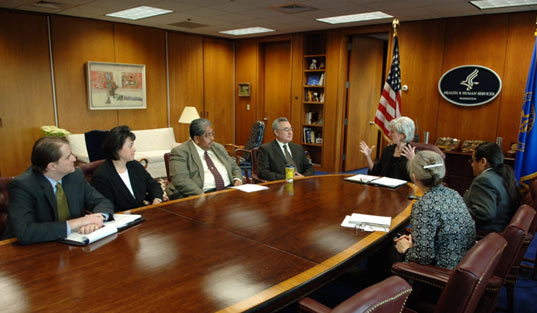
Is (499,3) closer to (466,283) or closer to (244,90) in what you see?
(466,283)

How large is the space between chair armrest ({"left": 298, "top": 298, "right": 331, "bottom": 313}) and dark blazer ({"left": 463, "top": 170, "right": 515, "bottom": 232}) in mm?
1724

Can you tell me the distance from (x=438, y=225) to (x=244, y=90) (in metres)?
7.45

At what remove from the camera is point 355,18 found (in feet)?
21.2

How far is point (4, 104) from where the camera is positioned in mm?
6047

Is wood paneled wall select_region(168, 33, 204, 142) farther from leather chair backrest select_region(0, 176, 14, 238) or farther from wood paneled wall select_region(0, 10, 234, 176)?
leather chair backrest select_region(0, 176, 14, 238)

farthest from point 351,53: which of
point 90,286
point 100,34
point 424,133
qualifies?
point 90,286

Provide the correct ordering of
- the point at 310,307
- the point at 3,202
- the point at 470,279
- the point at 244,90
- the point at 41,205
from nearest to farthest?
1. the point at 470,279
2. the point at 310,307
3. the point at 41,205
4. the point at 3,202
5. the point at 244,90

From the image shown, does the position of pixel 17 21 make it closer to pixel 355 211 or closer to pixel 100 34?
Result: pixel 100 34

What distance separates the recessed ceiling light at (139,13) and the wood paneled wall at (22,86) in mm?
1207

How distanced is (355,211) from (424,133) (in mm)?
4212

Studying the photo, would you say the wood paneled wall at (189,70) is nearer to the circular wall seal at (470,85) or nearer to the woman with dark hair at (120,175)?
the circular wall seal at (470,85)

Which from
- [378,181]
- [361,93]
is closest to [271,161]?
[378,181]

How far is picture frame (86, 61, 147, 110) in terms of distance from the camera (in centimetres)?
689

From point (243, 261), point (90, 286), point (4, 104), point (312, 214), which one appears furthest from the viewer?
point (4, 104)
